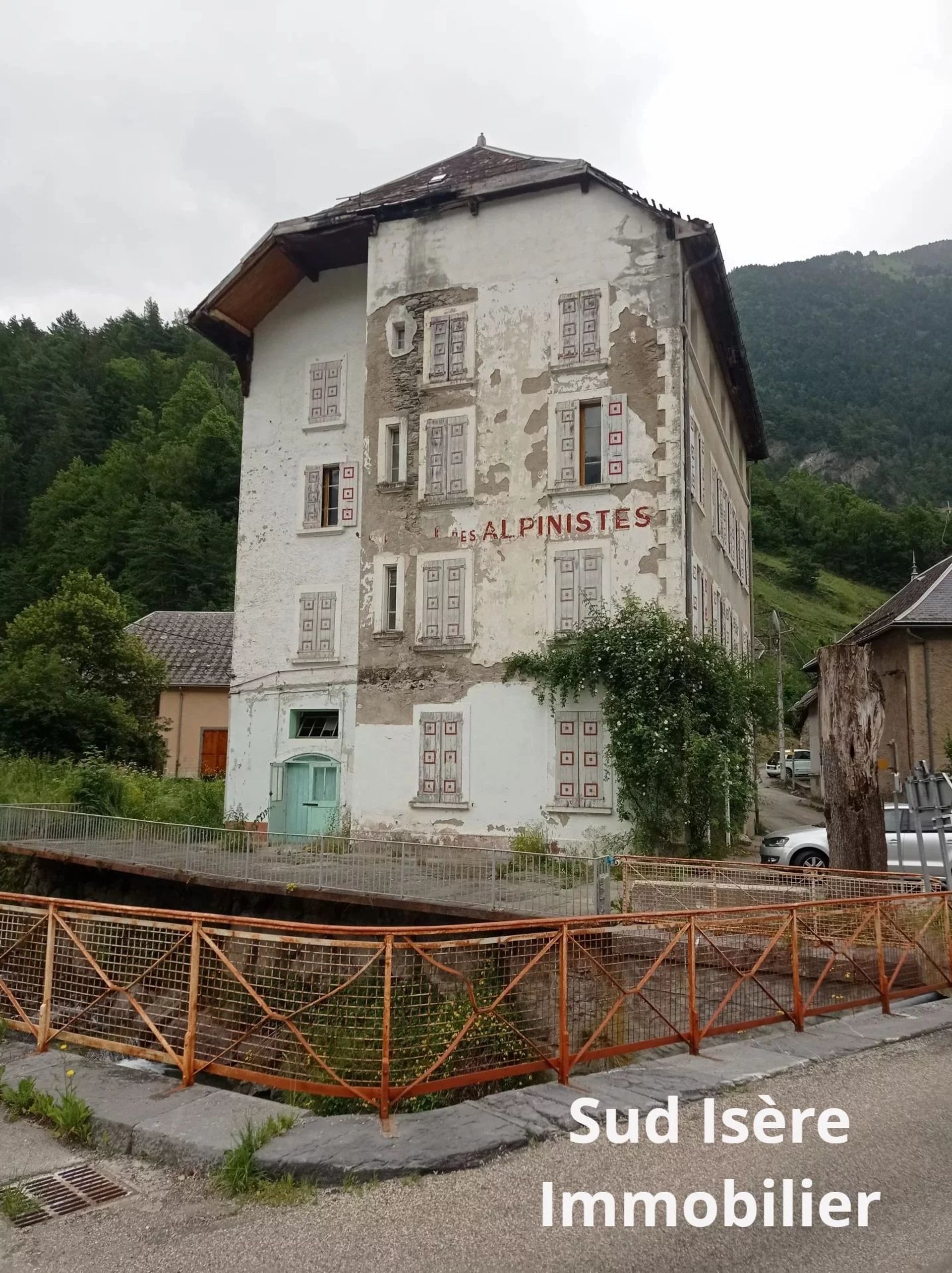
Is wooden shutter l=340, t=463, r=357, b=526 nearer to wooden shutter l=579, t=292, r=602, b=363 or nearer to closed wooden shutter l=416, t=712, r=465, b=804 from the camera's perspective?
closed wooden shutter l=416, t=712, r=465, b=804

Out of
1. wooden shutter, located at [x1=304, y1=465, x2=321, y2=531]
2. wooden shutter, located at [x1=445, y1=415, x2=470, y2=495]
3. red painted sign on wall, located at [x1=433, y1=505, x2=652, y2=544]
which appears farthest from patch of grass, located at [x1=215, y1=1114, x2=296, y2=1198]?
wooden shutter, located at [x1=304, y1=465, x2=321, y2=531]

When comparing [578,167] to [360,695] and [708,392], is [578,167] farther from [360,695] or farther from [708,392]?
[360,695]

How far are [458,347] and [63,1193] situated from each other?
18.9m

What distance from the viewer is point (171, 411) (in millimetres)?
61250

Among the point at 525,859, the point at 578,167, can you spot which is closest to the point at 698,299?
the point at 578,167

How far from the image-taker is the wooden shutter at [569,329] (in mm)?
20516

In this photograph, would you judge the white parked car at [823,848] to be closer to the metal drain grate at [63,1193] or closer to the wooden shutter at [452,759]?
the wooden shutter at [452,759]

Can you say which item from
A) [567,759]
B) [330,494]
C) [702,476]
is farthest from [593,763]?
[330,494]

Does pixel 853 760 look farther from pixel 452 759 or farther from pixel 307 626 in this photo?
pixel 307 626

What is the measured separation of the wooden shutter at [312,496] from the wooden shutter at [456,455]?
3.54 meters

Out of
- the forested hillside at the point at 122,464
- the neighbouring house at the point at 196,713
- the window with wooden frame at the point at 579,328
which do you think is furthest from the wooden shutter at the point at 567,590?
the forested hillside at the point at 122,464

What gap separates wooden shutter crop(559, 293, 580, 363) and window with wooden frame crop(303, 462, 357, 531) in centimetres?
544

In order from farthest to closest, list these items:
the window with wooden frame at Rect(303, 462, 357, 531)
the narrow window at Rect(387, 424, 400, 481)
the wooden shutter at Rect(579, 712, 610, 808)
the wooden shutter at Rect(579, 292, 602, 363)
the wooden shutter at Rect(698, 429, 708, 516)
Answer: the window with wooden frame at Rect(303, 462, 357, 531)
the narrow window at Rect(387, 424, 400, 481)
the wooden shutter at Rect(698, 429, 708, 516)
the wooden shutter at Rect(579, 292, 602, 363)
the wooden shutter at Rect(579, 712, 610, 808)

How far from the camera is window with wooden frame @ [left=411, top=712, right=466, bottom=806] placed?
20047mm
